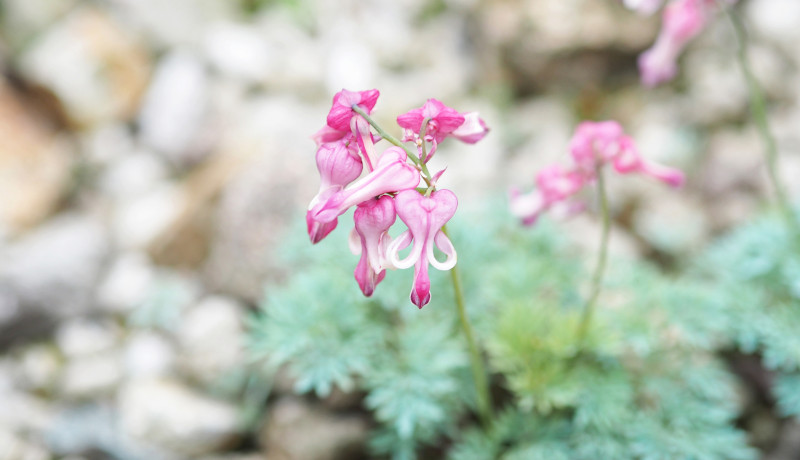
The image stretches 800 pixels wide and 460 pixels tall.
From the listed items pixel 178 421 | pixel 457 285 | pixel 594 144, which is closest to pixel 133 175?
pixel 178 421

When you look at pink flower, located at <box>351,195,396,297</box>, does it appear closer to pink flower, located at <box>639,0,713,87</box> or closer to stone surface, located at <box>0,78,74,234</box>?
pink flower, located at <box>639,0,713,87</box>

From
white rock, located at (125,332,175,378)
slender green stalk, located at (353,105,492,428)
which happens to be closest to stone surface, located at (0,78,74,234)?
white rock, located at (125,332,175,378)

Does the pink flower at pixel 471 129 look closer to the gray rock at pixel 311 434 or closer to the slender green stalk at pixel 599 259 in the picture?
the slender green stalk at pixel 599 259

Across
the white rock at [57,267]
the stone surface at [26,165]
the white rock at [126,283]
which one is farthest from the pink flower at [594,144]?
the stone surface at [26,165]

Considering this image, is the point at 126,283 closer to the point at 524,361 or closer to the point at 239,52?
the point at 239,52

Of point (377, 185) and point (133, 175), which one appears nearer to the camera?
point (377, 185)

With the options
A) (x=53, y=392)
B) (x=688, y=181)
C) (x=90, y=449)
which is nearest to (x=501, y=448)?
(x=90, y=449)
